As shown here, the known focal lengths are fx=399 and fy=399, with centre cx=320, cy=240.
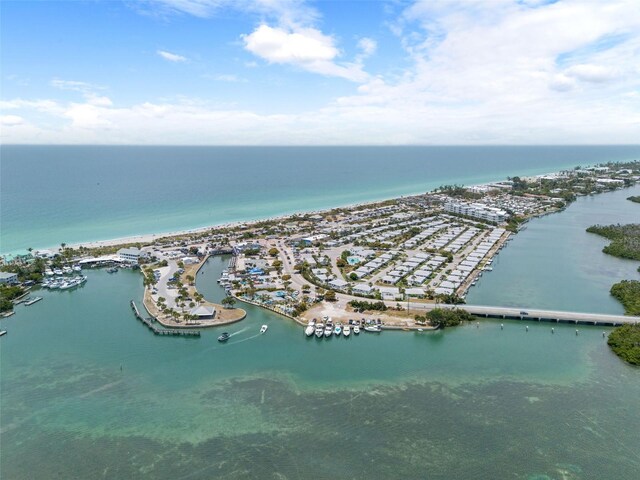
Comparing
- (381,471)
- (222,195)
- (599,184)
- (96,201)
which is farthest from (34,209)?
(599,184)

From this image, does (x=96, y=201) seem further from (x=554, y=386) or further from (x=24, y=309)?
(x=554, y=386)

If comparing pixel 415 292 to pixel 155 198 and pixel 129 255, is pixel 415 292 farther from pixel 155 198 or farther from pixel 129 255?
pixel 155 198

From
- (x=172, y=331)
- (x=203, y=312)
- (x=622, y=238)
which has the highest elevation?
(x=622, y=238)

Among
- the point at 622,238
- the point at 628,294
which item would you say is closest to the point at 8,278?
the point at 628,294

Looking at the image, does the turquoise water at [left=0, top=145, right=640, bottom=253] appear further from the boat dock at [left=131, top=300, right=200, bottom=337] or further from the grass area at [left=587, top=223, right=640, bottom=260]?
the grass area at [left=587, top=223, right=640, bottom=260]

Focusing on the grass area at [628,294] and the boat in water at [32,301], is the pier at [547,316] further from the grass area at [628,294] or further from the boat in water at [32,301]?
the boat in water at [32,301]

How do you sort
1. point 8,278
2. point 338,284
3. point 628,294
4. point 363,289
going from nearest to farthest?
point 628,294
point 363,289
point 338,284
point 8,278

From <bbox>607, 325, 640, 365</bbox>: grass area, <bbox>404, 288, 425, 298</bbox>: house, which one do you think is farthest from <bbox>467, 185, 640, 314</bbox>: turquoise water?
<bbox>607, 325, 640, 365</bbox>: grass area
